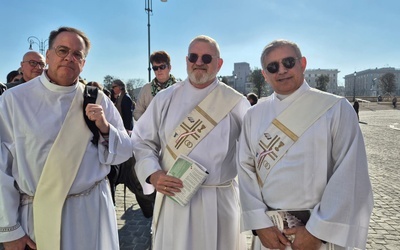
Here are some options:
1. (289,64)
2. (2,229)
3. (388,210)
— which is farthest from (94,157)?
(388,210)

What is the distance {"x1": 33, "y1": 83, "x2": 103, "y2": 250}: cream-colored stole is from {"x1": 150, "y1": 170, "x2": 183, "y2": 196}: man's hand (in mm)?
694

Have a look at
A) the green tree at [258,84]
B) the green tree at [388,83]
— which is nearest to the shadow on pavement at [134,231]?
the green tree at [258,84]

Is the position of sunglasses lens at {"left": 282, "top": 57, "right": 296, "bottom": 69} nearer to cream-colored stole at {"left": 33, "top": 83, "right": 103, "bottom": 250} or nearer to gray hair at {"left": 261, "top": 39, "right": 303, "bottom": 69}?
gray hair at {"left": 261, "top": 39, "right": 303, "bottom": 69}

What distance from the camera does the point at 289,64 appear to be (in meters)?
2.39

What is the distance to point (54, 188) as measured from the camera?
2184mm

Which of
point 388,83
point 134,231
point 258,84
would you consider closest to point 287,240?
point 134,231

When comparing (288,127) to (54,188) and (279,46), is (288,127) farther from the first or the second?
(54,188)

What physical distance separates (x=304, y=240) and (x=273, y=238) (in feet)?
0.70

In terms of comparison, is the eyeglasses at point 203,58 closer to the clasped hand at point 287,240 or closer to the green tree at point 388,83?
the clasped hand at point 287,240

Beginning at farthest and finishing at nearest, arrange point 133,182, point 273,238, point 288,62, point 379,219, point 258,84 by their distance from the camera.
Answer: point 258,84 < point 379,219 < point 133,182 < point 288,62 < point 273,238

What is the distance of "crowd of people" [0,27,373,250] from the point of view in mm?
2176

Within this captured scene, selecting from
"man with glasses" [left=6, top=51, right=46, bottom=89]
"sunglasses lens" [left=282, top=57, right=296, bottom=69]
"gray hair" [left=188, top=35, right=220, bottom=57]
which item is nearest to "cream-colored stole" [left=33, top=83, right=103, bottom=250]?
"gray hair" [left=188, top=35, right=220, bottom=57]

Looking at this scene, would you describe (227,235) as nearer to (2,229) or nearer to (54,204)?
(54,204)

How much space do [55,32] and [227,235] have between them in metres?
2.11
